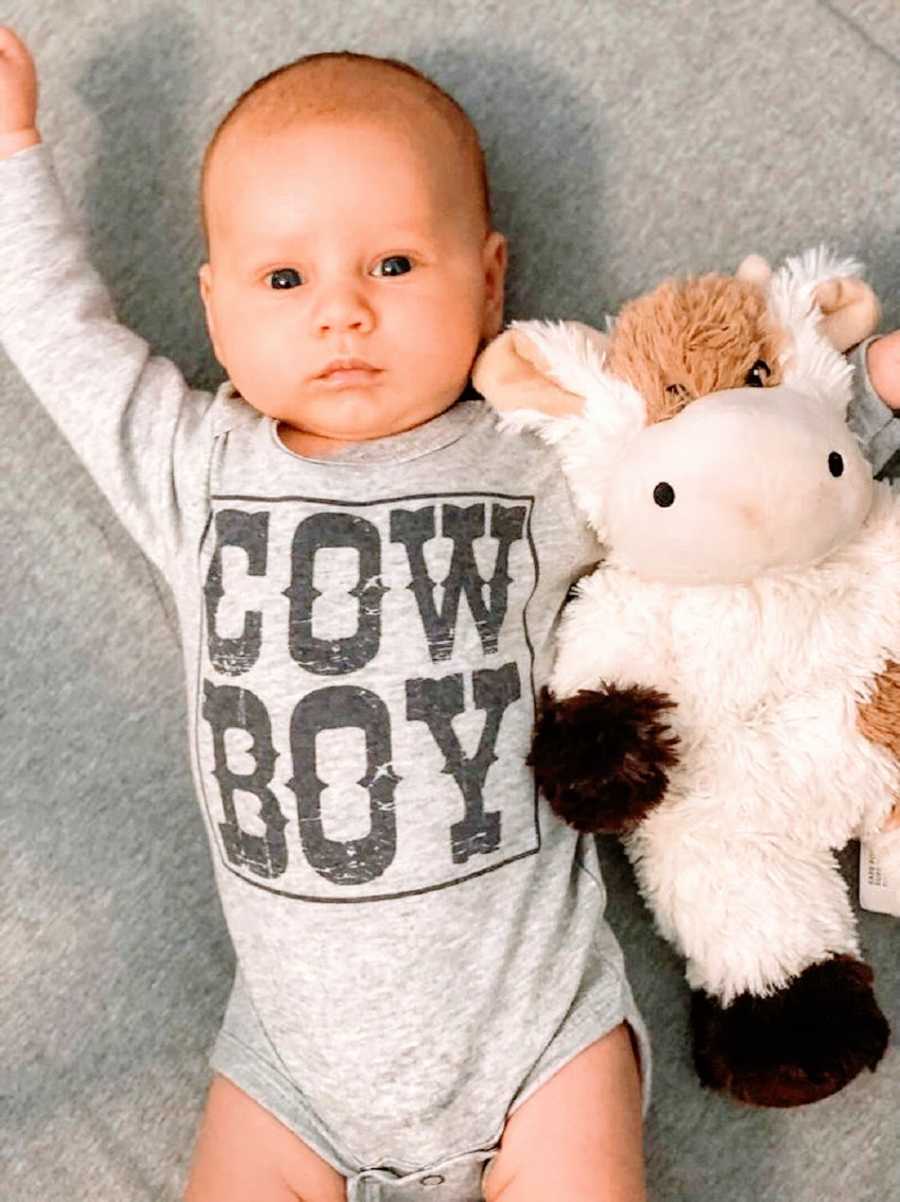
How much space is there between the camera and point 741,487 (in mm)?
818

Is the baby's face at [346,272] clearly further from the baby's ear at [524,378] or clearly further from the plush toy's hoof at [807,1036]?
the plush toy's hoof at [807,1036]

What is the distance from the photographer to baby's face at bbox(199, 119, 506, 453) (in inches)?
35.8

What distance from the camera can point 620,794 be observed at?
88 cm

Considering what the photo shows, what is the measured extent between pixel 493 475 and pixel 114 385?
1.04 feet

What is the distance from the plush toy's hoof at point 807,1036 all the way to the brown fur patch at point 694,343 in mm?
470

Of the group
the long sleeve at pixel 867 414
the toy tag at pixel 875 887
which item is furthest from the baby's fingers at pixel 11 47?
the toy tag at pixel 875 887

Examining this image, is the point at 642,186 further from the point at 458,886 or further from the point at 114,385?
the point at 458,886

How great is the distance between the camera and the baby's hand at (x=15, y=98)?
1.01m

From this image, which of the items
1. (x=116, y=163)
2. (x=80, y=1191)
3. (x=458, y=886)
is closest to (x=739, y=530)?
(x=458, y=886)

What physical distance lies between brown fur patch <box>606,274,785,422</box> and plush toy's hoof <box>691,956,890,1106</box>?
0.47 meters

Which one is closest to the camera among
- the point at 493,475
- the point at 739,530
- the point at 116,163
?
the point at 739,530

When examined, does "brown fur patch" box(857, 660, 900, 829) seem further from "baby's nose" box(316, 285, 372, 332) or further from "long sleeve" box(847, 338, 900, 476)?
"baby's nose" box(316, 285, 372, 332)

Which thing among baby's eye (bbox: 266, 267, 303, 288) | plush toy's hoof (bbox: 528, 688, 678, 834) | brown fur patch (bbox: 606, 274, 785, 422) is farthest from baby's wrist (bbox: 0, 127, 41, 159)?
plush toy's hoof (bbox: 528, 688, 678, 834)

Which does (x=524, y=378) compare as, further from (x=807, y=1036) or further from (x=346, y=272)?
(x=807, y=1036)
